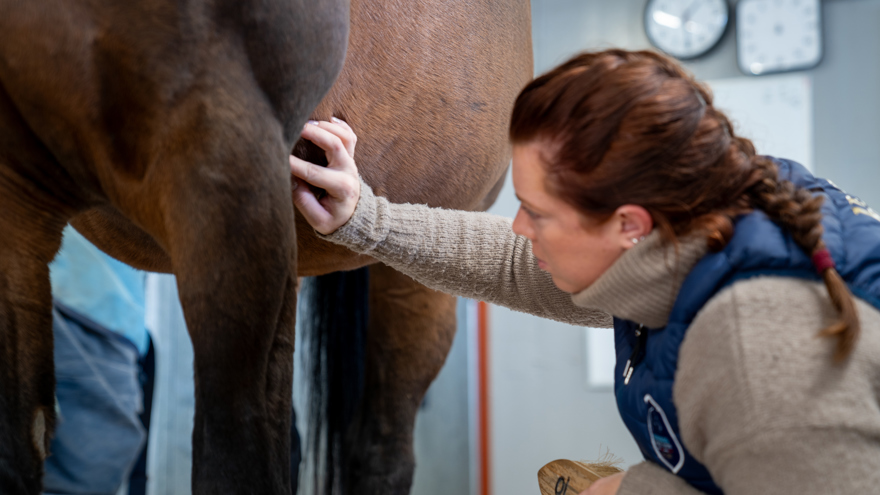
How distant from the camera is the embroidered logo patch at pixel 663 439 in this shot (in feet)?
1.65

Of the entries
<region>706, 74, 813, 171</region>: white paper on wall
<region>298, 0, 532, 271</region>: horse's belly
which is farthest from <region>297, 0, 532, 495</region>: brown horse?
<region>706, 74, 813, 171</region>: white paper on wall

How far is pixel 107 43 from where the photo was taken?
42cm

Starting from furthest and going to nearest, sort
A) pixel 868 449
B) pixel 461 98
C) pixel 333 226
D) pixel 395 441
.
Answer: pixel 395 441 < pixel 461 98 < pixel 333 226 < pixel 868 449

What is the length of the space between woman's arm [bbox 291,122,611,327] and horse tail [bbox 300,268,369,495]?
0.45 meters

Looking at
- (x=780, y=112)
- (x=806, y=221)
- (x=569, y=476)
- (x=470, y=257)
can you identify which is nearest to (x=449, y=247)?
(x=470, y=257)

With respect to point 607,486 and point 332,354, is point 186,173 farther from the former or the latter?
point 332,354

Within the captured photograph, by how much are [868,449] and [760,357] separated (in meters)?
0.08

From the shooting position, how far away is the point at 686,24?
201cm

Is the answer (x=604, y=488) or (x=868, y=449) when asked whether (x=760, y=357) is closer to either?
(x=868, y=449)

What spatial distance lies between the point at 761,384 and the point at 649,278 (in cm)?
11

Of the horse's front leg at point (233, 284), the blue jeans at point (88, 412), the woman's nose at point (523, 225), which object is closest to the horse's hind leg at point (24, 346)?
the horse's front leg at point (233, 284)

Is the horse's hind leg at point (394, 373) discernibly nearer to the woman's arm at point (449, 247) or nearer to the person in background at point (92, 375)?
the woman's arm at point (449, 247)

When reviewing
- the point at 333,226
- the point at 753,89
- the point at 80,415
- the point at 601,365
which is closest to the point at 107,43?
the point at 333,226

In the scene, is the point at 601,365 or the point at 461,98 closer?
the point at 461,98
